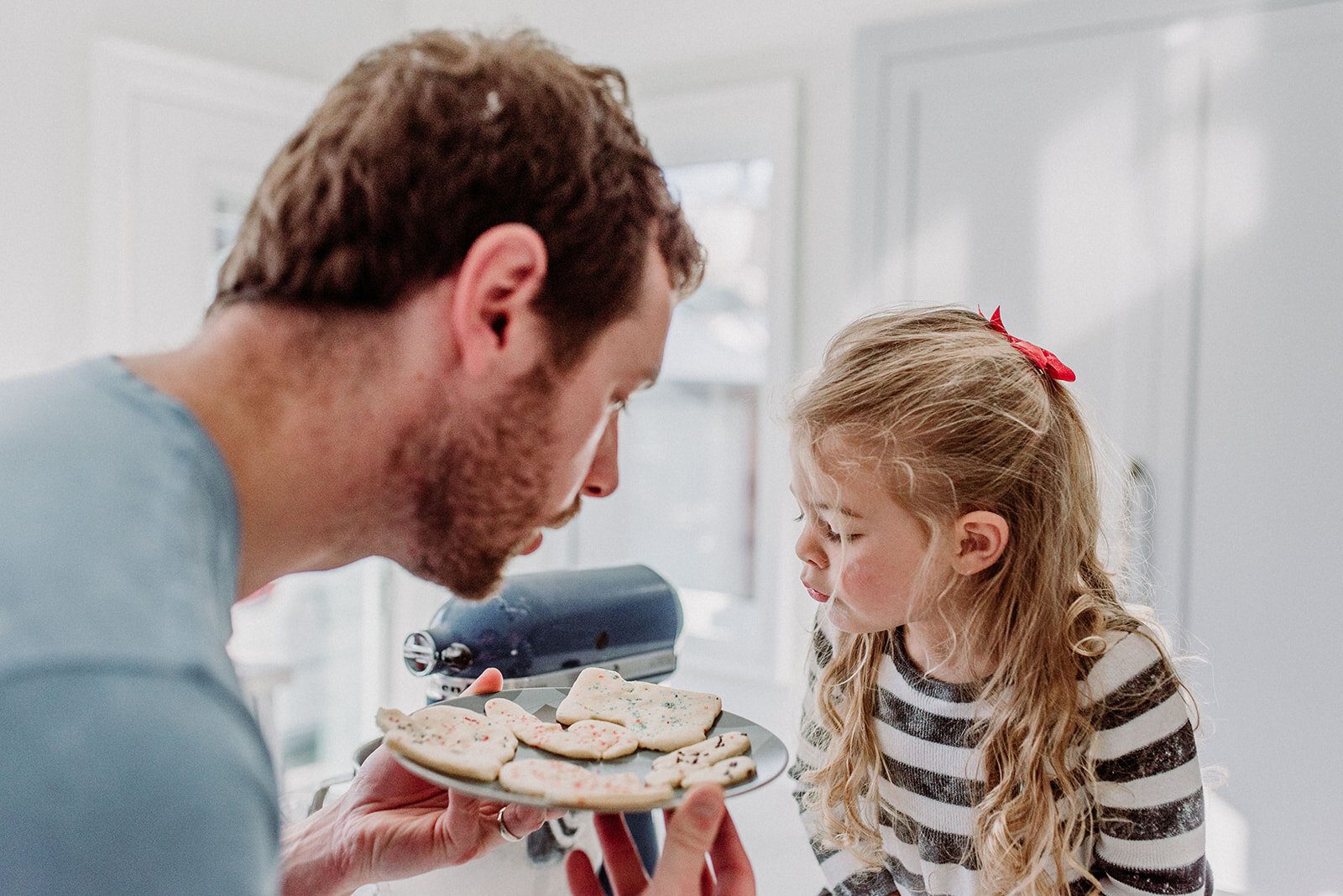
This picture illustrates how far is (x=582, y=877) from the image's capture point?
100 centimetres

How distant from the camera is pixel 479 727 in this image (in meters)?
0.98

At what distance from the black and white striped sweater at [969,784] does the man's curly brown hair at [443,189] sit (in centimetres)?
72

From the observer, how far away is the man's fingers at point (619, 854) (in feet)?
3.31

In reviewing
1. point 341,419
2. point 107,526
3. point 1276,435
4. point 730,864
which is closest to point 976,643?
point 730,864

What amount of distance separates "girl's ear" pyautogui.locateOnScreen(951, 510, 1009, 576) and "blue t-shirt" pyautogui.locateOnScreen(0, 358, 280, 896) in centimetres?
88

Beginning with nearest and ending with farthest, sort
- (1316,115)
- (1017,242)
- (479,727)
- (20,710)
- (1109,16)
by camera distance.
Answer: (20,710)
(479,727)
(1316,115)
(1109,16)
(1017,242)

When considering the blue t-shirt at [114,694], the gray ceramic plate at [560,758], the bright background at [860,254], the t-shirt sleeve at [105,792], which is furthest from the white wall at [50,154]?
the t-shirt sleeve at [105,792]

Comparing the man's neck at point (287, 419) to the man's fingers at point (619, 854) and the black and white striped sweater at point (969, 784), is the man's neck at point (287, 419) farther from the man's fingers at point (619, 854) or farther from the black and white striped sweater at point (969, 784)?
the black and white striped sweater at point (969, 784)

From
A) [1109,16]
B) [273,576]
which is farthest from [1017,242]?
[273,576]

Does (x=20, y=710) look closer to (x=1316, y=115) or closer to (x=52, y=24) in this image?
(x=1316, y=115)

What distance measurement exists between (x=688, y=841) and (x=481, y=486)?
331 mm

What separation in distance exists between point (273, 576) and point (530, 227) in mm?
339

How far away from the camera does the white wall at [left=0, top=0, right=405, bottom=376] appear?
2570 millimetres

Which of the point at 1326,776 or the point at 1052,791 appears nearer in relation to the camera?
the point at 1052,791
